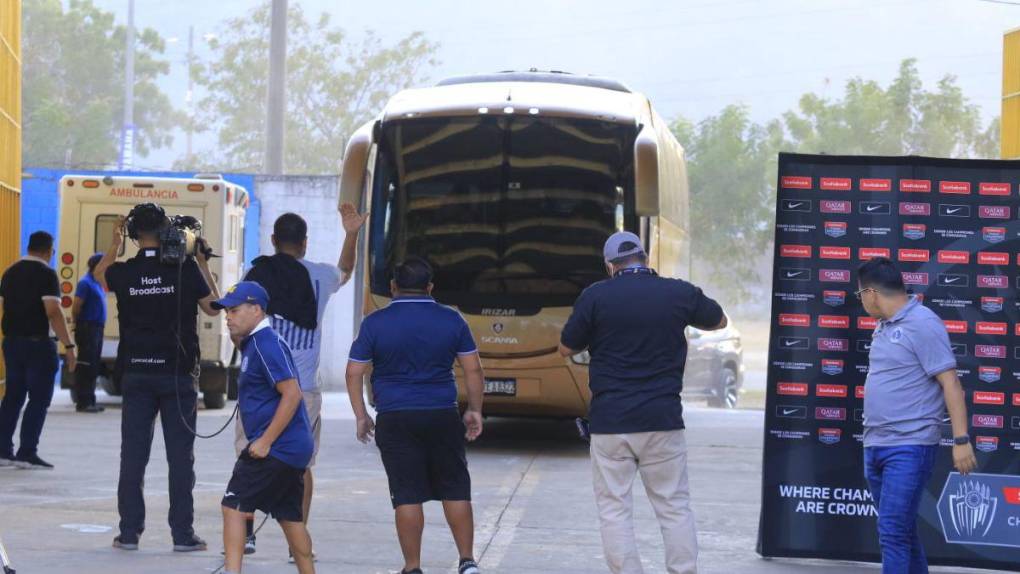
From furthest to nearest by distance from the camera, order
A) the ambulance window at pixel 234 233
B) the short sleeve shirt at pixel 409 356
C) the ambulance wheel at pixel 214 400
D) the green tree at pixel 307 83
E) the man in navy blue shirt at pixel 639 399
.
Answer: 1. the green tree at pixel 307 83
2. the ambulance window at pixel 234 233
3. the ambulance wheel at pixel 214 400
4. the short sleeve shirt at pixel 409 356
5. the man in navy blue shirt at pixel 639 399

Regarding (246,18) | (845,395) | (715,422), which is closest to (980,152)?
(246,18)

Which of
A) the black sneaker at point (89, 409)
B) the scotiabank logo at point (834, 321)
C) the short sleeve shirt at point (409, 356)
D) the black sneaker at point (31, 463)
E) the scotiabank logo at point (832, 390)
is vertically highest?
the scotiabank logo at point (834, 321)

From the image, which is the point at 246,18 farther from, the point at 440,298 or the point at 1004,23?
the point at 1004,23

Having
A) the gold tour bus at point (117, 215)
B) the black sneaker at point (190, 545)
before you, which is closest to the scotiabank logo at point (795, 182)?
the black sneaker at point (190, 545)

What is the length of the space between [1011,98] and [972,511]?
36.4 feet

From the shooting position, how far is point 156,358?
8.95 meters

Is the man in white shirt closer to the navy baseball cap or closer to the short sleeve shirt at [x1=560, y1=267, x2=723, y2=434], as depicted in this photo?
the navy baseball cap

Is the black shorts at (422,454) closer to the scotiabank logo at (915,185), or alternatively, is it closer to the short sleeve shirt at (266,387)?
the short sleeve shirt at (266,387)

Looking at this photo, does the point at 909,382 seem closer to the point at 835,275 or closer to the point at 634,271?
the point at 634,271

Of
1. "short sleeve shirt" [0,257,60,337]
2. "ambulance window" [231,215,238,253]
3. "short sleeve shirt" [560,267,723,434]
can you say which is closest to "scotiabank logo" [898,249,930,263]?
"short sleeve shirt" [560,267,723,434]

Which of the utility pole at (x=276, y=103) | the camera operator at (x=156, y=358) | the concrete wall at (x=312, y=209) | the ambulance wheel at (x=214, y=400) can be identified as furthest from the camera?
the utility pole at (x=276, y=103)

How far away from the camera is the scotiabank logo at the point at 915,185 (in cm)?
891

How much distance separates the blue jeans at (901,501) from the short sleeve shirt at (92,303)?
1240cm

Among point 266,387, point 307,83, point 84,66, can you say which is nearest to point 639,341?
point 266,387
